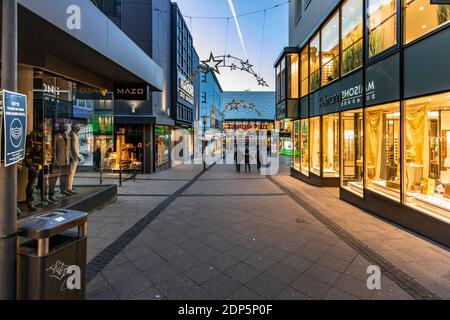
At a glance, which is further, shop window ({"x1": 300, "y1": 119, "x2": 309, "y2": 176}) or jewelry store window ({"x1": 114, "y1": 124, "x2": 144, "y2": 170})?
jewelry store window ({"x1": 114, "y1": 124, "x2": 144, "y2": 170})

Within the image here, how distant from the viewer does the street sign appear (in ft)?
7.27

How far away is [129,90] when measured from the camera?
356 inches

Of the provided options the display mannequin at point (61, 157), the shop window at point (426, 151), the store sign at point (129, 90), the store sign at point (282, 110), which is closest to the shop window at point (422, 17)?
the shop window at point (426, 151)

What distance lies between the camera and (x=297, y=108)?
13.7 m

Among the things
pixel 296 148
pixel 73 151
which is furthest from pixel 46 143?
pixel 296 148

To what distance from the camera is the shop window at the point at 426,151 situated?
602cm

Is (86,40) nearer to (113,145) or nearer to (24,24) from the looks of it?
(24,24)

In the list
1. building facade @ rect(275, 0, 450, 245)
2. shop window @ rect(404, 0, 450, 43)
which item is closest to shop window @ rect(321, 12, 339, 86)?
building facade @ rect(275, 0, 450, 245)

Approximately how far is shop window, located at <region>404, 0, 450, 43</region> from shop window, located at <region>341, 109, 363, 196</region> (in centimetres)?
294

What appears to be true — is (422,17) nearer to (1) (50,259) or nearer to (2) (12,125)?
(2) (12,125)

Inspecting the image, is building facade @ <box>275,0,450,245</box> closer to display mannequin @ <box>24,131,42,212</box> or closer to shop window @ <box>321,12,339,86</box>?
shop window @ <box>321,12,339,86</box>

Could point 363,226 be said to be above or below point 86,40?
below

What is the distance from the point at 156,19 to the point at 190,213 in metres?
13.9

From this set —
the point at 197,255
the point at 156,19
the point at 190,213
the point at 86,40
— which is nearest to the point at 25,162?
the point at 86,40
